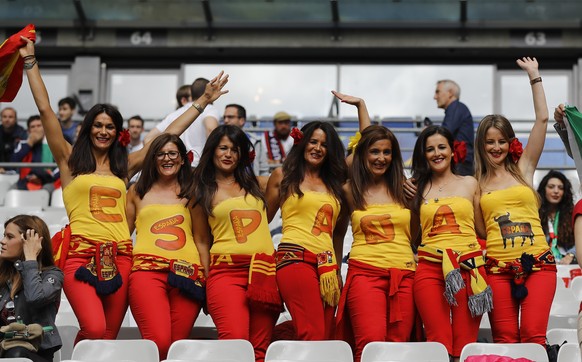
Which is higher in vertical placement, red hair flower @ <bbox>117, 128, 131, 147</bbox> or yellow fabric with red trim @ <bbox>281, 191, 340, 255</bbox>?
red hair flower @ <bbox>117, 128, 131, 147</bbox>

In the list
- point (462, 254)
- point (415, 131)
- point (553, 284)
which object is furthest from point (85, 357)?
point (415, 131)

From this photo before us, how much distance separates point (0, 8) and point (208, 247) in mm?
8987

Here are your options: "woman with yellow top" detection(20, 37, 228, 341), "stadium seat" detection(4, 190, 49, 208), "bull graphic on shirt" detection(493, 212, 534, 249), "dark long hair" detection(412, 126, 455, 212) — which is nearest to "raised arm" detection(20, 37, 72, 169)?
"woman with yellow top" detection(20, 37, 228, 341)

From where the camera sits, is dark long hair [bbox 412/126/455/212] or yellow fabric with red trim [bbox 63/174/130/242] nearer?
yellow fabric with red trim [bbox 63/174/130/242]

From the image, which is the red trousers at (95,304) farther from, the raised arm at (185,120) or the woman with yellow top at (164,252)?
the raised arm at (185,120)

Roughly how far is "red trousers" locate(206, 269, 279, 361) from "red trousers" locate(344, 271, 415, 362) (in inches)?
18.5

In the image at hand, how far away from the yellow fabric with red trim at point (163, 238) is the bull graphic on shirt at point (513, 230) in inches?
68.2

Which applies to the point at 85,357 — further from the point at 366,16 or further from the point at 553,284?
the point at 366,16

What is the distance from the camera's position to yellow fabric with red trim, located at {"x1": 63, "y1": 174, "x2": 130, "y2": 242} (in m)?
5.69

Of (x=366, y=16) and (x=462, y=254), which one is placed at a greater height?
(x=366, y=16)

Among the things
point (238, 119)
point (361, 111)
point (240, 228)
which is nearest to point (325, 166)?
point (361, 111)

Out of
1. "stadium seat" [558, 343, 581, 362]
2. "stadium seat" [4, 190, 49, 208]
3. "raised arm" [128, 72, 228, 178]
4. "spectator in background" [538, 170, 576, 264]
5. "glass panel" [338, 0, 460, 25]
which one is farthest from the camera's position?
"glass panel" [338, 0, 460, 25]

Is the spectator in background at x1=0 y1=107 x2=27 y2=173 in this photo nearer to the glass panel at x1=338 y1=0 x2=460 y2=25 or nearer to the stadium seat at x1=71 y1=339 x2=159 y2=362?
the glass panel at x1=338 y1=0 x2=460 y2=25

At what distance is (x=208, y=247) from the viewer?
19.3 ft
